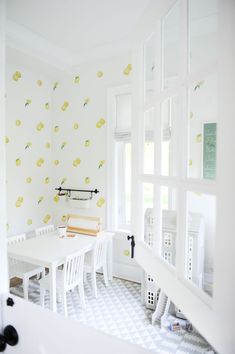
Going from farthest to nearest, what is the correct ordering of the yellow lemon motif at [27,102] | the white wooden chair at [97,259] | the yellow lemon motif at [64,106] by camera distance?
1. the yellow lemon motif at [64,106]
2. the yellow lemon motif at [27,102]
3. the white wooden chair at [97,259]

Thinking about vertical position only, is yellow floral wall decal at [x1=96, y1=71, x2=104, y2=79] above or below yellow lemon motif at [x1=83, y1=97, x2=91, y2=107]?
above

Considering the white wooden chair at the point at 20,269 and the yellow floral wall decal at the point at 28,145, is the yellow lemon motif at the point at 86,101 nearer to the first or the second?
the yellow floral wall decal at the point at 28,145

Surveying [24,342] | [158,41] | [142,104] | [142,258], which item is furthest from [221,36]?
[24,342]

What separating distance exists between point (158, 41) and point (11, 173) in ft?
8.50

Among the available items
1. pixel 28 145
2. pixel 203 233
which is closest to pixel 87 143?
pixel 28 145

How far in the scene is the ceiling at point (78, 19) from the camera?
217 centimetres

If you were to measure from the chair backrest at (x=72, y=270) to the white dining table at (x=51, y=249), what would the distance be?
7 cm

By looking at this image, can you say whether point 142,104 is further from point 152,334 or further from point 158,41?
point 152,334

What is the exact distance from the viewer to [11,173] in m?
3.06

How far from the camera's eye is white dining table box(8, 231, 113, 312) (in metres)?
2.14

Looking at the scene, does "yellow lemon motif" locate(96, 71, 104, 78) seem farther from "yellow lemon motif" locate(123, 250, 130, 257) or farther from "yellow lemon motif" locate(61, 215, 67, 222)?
"yellow lemon motif" locate(123, 250, 130, 257)

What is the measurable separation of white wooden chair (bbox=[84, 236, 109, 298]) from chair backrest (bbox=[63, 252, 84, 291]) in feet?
0.90

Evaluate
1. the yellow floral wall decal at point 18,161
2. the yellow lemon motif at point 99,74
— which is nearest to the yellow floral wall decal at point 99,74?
the yellow lemon motif at point 99,74

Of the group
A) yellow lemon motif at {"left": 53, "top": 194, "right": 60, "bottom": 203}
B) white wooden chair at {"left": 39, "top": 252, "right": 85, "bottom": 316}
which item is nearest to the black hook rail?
yellow lemon motif at {"left": 53, "top": 194, "right": 60, "bottom": 203}
